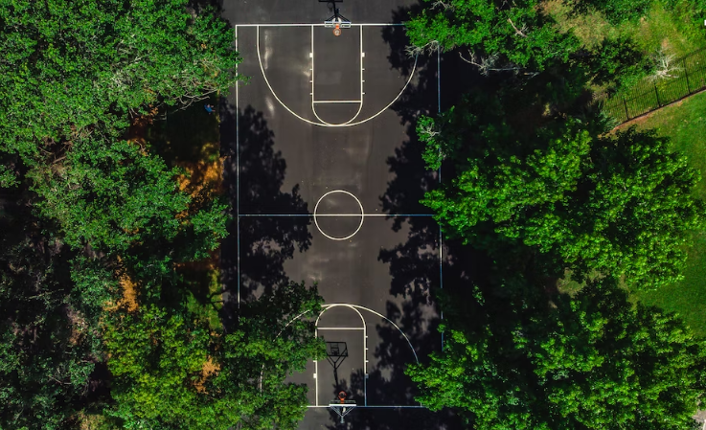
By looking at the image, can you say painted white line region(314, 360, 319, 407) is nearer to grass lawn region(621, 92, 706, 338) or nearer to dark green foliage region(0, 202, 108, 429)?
dark green foliage region(0, 202, 108, 429)

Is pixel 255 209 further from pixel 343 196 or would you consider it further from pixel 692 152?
pixel 692 152

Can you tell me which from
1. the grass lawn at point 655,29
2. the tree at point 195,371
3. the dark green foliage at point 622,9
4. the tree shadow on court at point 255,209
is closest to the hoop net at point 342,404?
the tree at point 195,371

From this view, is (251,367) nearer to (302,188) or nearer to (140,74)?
(302,188)

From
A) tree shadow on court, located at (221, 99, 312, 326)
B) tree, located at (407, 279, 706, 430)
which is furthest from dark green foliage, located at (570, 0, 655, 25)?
tree shadow on court, located at (221, 99, 312, 326)

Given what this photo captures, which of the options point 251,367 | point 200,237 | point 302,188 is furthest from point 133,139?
point 251,367

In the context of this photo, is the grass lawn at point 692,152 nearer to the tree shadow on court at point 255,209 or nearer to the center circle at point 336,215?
the center circle at point 336,215

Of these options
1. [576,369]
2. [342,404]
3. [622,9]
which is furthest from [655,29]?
[342,404]
